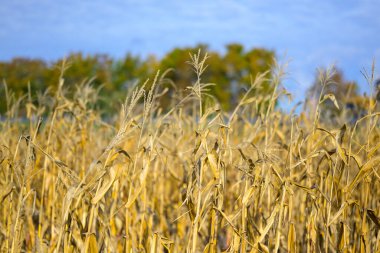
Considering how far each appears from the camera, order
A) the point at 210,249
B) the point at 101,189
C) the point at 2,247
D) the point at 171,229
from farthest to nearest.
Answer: the point at 171,229
the point at 2,247
the point at 210,249
the point at 101,189

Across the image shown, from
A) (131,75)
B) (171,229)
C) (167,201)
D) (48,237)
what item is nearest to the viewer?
(48,237)

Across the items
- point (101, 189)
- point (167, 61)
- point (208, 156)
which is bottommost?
point (101, 189)

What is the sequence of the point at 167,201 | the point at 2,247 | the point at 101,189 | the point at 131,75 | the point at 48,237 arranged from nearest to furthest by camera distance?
the point at 101,189 < the point at 2,247 < the point at 48,237 < the point at 167,201 < the point at 131,75

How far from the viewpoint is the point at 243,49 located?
3538cm

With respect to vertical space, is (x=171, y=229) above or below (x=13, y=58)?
below

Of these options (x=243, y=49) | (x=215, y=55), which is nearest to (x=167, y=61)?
(x=215, y=55)

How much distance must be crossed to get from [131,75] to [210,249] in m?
35.0

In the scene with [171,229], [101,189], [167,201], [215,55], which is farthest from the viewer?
[215,55]

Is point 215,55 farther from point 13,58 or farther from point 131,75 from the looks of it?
point 13,58

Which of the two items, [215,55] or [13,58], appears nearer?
[215,55]

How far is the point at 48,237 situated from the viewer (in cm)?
314

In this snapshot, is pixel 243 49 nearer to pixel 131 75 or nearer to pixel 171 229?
pixel 131 75

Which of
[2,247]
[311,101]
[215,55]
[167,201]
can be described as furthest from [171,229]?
[215,55]

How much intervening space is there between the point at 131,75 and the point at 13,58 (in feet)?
31.8
